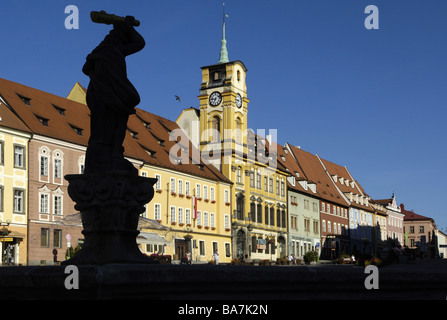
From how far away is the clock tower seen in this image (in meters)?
66.0

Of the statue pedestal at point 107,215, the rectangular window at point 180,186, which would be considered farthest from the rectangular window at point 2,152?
the statue pedestal at point 107,215


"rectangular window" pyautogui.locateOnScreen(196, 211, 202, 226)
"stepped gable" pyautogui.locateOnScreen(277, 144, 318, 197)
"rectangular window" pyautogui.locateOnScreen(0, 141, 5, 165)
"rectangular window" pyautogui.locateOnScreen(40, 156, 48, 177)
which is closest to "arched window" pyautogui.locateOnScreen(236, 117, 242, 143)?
"stepped gable" pyautogui.locateOnScreen(277, 144, 318, 197)

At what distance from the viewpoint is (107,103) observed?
1127cm

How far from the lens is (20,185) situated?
41406 millimetres

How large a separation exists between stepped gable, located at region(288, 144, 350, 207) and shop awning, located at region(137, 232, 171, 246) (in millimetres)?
35677

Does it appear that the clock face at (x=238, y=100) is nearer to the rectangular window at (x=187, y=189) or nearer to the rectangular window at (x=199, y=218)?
the rectangular window at (x=187, y=189)

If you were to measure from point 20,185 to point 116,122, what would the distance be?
1255 inches

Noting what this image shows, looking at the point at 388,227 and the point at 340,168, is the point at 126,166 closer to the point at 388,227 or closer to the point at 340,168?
the point at 340,168

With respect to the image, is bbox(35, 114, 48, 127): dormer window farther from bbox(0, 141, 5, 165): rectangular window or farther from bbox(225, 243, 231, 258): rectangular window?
bbox(225, 243, 231, 258): rectangular window

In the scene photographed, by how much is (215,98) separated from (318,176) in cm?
2478

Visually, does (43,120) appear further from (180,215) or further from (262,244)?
(262,244)

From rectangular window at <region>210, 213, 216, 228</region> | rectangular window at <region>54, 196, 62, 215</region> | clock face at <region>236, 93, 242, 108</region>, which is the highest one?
clock face at <region>236, 93, 242, 108</region>
